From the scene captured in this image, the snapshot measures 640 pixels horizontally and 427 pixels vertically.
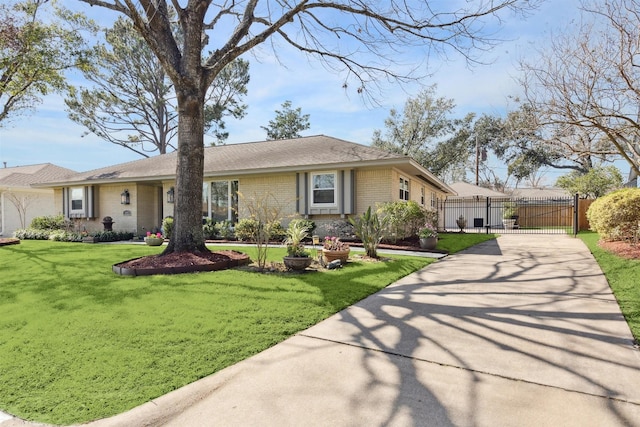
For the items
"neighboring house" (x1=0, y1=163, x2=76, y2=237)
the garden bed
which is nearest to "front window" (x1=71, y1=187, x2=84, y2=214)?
"neighboring house" (x1=0, y1=163, x2=76, y2=237)

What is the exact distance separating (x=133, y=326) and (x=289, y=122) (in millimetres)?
31985

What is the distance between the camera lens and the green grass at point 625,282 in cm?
404

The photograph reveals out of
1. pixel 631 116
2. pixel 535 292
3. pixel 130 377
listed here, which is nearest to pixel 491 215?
pixel 631 116

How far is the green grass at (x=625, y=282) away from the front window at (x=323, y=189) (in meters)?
7.90

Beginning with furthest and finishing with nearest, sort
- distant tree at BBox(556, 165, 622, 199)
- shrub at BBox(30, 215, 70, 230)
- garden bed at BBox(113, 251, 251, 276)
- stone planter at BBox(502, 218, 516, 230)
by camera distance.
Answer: distant tree at BBox(556, 165, 622, 199) < stone planter at BBox(502, 218, 516, 230) < shrub at BBox(30, 215, 70, 230) < garden bed at BBox(113, 251, 251, 276)

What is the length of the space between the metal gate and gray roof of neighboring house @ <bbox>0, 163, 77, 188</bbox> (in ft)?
86.8

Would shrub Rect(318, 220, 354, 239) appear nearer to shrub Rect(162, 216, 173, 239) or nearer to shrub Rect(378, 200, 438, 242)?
shrub Rect(378, 200, 438, 242)

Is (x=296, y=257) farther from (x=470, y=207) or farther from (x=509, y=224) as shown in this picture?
(x=470, y=207)

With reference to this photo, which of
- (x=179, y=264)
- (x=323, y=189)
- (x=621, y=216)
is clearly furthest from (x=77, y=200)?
(x=621, y=216)

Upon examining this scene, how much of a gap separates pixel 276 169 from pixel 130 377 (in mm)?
10803

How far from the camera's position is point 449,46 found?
333 inches

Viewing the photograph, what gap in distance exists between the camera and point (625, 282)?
5.61 m

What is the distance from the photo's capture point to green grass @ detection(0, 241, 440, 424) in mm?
2656

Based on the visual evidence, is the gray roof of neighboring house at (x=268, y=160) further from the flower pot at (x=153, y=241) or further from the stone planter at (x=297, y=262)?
the stone planter at (x=297, y=262)
